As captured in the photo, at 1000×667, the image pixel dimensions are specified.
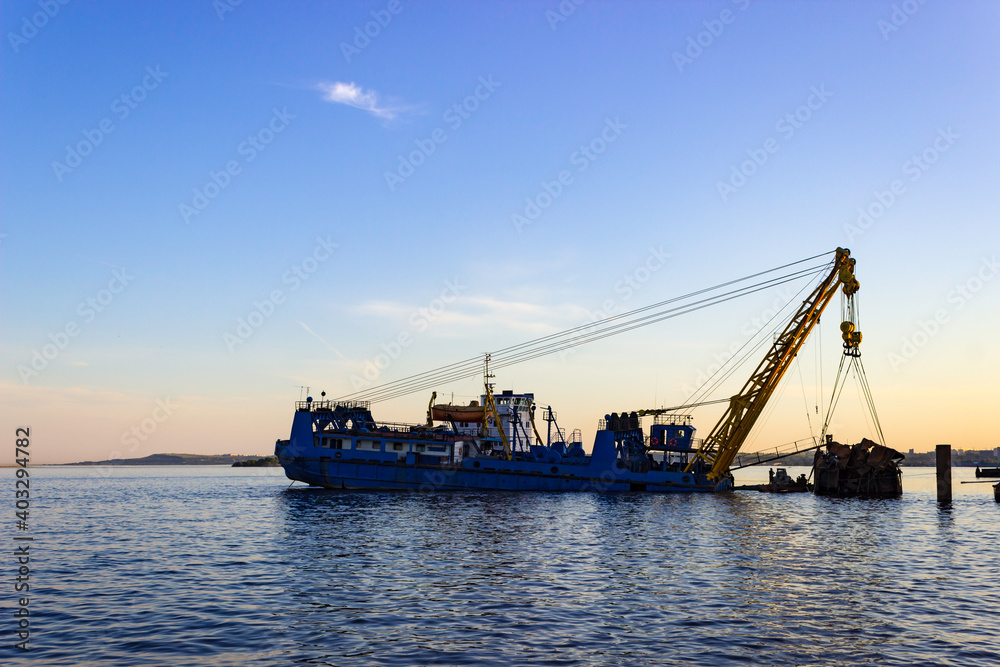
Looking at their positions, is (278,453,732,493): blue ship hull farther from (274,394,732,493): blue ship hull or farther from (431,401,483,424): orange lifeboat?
(431,401,483,424): orange lifeboat

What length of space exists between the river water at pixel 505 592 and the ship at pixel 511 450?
59.8 ft

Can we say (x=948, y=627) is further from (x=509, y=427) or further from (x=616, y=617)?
(x=509, y=427)

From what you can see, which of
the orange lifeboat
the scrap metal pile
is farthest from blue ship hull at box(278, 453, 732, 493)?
the scrap metal pile

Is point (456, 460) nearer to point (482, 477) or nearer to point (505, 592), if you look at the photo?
point (482, 477)

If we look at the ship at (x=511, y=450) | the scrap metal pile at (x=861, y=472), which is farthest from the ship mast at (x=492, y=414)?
the scrap metal pile at (x=861, y=472)

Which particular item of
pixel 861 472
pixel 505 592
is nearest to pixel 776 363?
pixel 861 472

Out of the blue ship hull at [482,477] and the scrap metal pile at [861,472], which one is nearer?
the blue ship hull at [482,477]

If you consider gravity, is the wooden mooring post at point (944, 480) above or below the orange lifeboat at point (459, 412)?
below

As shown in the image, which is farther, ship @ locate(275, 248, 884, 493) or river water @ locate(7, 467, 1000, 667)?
ship @ locate(275, 248, 884, 493)

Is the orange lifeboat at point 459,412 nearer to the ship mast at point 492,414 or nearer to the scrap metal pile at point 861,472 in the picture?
the ship mast at point 492,414

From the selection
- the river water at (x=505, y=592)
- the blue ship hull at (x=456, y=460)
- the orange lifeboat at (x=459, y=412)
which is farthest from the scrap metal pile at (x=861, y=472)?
the orange lifeboat at (x=459, y=412)

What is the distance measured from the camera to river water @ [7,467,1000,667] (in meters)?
15.1

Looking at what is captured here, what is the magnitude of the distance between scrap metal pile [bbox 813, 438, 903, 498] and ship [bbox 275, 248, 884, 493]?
10984 millimetres

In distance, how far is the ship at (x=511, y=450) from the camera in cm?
5991
